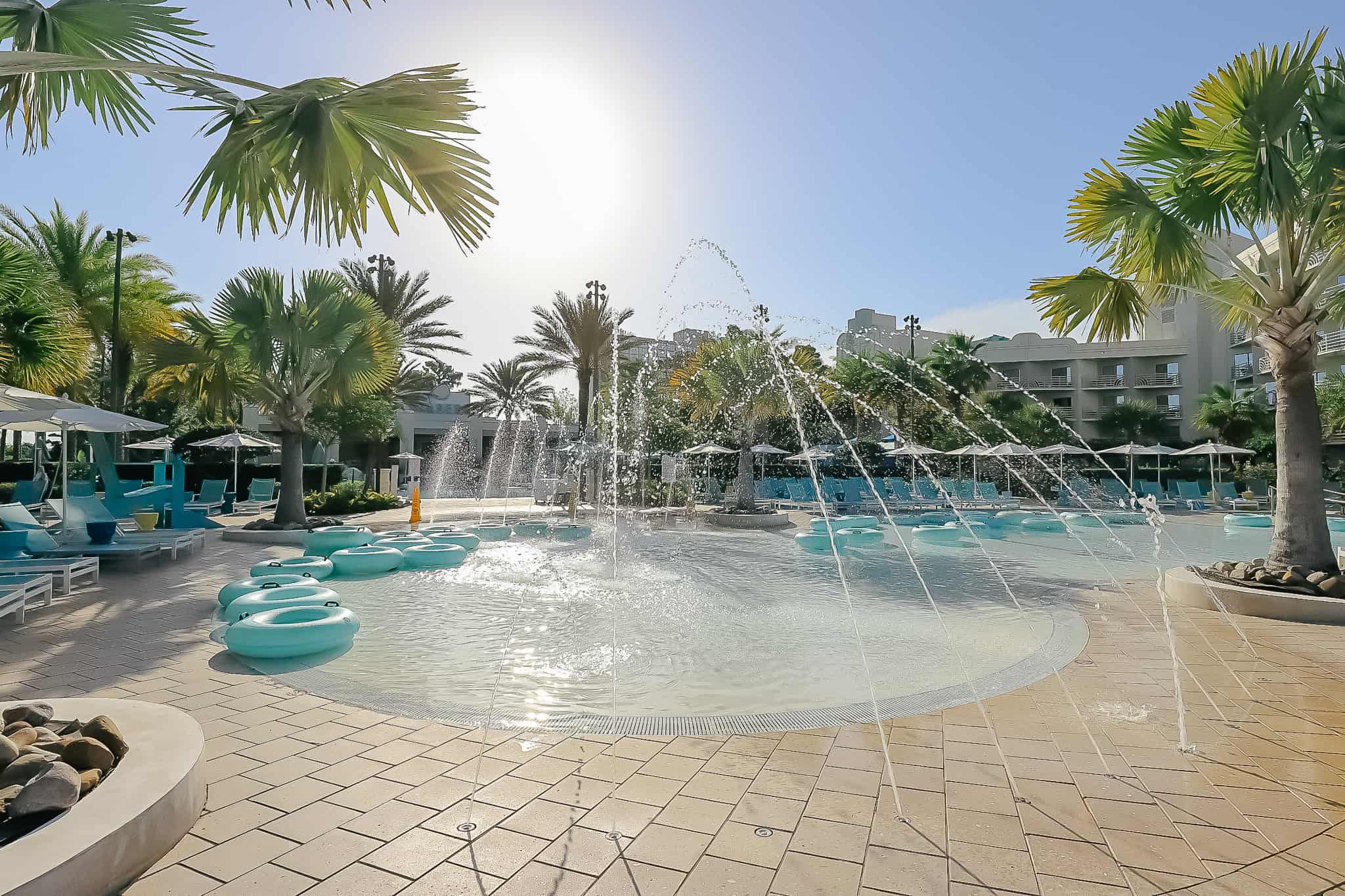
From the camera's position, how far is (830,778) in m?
3.65

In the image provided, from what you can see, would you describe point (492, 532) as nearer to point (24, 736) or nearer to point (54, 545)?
point (54, 545)

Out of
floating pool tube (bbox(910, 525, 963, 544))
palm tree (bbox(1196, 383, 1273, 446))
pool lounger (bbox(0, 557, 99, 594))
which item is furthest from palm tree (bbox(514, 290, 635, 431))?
palm tree (bbox(1196, 383, 1273, 446))

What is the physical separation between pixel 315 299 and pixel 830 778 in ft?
50.2

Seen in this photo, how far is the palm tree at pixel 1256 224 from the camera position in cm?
738

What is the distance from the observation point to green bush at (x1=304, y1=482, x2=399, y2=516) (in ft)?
66.9

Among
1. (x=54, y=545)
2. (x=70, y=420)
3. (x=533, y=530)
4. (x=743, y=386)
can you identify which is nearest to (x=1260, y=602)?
(x=533, y=530)

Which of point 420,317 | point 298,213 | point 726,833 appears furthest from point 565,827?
point 420,317

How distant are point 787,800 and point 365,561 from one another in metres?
8.78

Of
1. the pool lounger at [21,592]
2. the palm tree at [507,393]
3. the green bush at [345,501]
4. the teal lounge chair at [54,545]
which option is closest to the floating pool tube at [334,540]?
the teal lounge chair at [54,545]

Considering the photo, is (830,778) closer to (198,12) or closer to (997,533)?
(198,12)

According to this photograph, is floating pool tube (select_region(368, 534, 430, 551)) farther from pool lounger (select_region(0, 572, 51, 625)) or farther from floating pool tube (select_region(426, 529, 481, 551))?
pool lounger (select_region(0, 572, 51, 625))

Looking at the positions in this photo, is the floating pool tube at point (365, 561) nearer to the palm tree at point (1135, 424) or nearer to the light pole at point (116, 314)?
the light pole at point (116, 314)

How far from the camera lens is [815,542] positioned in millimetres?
13766

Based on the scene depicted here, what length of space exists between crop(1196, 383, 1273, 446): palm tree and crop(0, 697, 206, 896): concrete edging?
137ft
